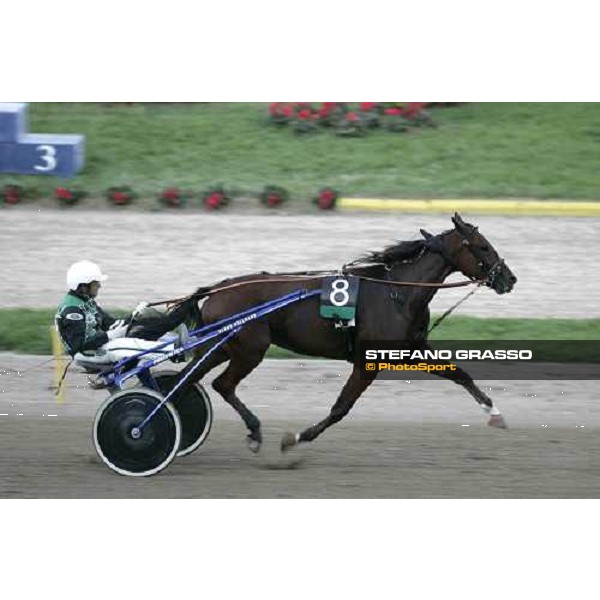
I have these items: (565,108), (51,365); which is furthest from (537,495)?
(51,365)

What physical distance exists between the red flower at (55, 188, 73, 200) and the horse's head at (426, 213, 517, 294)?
4.92m

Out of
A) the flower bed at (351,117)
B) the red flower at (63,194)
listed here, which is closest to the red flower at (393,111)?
the flower bed at (351,117)

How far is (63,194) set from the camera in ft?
42.9

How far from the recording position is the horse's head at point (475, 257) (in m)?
9.20

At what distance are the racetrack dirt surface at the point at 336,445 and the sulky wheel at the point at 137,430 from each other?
0.15 metres

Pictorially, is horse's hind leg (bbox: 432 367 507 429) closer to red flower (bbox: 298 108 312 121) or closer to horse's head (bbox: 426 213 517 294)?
horse's head (bbox: 426 213 517 294)

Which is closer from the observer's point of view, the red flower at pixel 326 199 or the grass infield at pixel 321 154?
the grass infield at pixel 321 154

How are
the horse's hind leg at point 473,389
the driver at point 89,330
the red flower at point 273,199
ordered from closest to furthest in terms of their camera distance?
the driver at point 89,330, the horse's hind leg at point 473,389, the red flower at point 273,199

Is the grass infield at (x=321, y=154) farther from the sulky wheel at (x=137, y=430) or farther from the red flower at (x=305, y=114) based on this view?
the sulky wheel at (x=137, y=430)

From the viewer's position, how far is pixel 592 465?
963 centimetres

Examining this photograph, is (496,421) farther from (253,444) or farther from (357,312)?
(253,444)

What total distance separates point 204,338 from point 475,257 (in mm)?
1897

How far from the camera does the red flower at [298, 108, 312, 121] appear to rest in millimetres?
13055

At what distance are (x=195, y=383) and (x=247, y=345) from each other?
462mm
